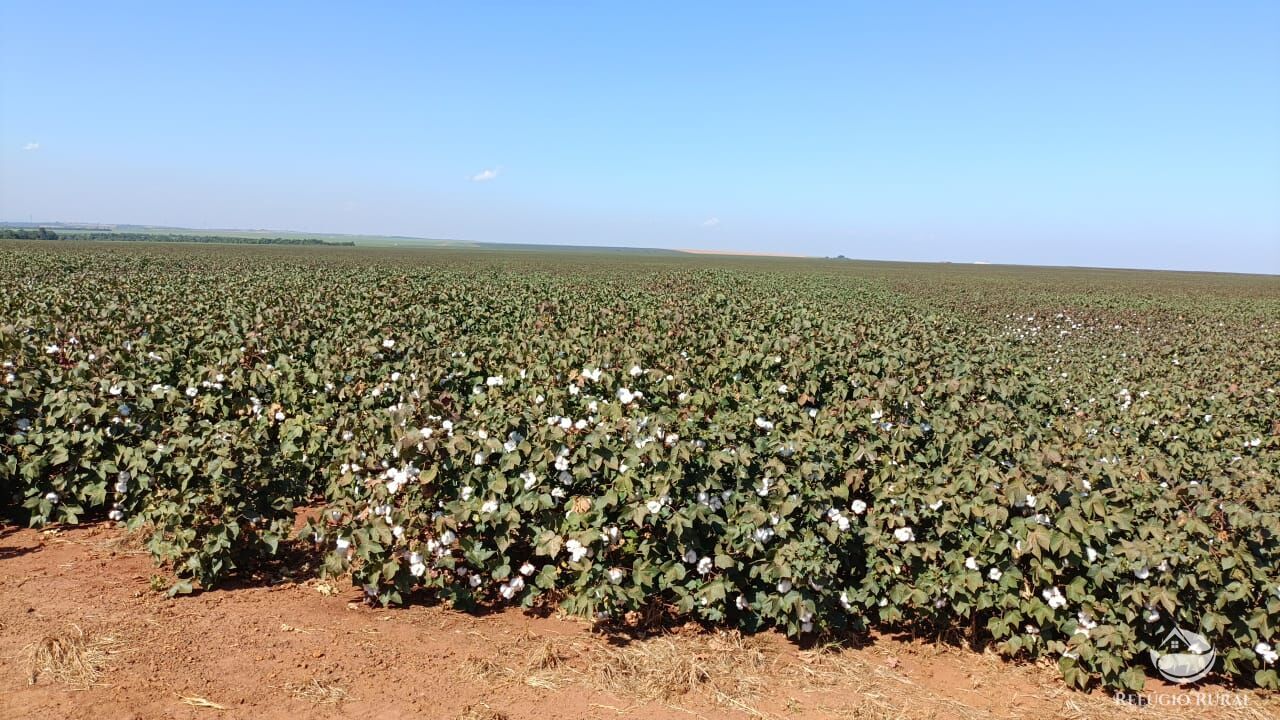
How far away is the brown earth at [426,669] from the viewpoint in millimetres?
3393

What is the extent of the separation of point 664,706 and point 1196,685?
2.65m

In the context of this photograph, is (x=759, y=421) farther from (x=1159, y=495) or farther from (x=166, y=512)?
(x=166, y=512)

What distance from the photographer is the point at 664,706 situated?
355 centimetres

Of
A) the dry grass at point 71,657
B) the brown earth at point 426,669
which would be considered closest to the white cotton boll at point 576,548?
the brown earth at point 426,669

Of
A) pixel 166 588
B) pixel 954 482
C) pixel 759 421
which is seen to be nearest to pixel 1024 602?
pixel 954 482

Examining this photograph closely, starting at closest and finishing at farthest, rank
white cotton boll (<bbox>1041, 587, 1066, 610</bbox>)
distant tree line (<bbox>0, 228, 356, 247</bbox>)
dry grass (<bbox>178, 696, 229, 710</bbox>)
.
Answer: dry grass (<bbox>178, 696, 229, 710</bbox>) < white cotton boll (<bbox>1041, 587, 1066, 610</bbox>) < distant tree line (<bbox>0, 228, 356, 247</bbox>)

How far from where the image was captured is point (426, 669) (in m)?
3.73

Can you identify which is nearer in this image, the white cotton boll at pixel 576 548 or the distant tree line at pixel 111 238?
the white cotton boll at pixel 576 548

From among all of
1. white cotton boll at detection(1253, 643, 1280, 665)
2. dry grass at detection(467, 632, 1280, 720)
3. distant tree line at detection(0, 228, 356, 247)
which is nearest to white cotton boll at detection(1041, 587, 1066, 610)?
dry grass at detection(467, 632, 1280, 720)

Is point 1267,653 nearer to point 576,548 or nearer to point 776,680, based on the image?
point 776,680

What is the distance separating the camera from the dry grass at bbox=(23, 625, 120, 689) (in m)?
3.41

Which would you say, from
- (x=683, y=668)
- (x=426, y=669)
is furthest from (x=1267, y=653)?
(x=426, y=669)

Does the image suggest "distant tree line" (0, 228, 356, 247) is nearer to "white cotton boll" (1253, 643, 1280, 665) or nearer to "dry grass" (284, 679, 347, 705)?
"dry grass" (284, 679, 347, 705)

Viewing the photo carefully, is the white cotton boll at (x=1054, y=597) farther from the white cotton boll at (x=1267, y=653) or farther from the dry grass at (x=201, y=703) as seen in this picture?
the dry grass at (x=201, y=703)
